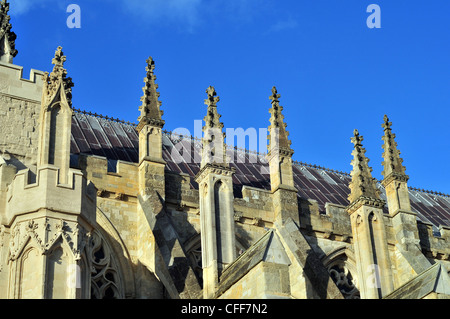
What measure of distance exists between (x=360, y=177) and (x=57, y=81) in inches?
395

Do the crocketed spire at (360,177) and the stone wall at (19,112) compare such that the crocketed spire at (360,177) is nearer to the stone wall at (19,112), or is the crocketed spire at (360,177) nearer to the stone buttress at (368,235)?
the stone buttress at (368,235)

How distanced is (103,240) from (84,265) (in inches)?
273

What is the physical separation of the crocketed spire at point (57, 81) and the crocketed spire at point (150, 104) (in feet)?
23.6

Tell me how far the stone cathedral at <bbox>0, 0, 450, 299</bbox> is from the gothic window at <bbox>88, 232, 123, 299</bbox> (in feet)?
0.09

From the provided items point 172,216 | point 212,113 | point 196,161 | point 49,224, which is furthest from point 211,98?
point 49,224

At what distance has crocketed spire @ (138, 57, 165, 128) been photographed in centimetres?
2250

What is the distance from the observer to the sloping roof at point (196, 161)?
25312 mm

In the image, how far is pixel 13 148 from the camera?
19.7 metres

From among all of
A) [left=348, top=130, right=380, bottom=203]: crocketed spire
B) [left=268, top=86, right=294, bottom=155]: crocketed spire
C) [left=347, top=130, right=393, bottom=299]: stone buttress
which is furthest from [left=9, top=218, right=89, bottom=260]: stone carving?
[left=268, top=86, right=294, bottom=155]: crocketed spire

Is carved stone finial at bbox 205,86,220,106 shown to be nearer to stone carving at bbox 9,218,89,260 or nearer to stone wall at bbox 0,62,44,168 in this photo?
stone wall at bbox 0,62,44,168

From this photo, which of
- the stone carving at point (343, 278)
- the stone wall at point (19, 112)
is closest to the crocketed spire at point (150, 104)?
the stone wall at point (19, 112)

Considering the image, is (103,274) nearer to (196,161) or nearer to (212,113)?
(212,113)

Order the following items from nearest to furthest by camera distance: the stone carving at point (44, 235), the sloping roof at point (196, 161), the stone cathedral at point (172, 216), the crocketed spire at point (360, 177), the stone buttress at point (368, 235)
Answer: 1. the stone carving at point (44, 235)
2. the stone cathedral at point (172, 216)
3. the stone buttress at point (368, 235)
4. the crocketed spire at point (360, 177)
5. the sloping roof at point (196, 161)
